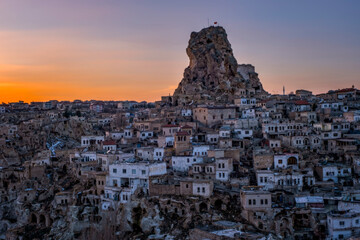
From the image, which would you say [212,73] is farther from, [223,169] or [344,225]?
[344,225]

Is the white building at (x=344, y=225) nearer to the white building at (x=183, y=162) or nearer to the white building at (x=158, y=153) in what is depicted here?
the white building at (x=183, y=162)

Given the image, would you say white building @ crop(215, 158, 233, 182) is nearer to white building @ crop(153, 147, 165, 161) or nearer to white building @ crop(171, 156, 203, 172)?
white building @ crop(171, 156, 203, 172)

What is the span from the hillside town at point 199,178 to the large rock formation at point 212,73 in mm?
10945

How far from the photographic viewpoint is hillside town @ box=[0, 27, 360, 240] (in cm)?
3227

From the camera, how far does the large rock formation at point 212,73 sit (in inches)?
2911

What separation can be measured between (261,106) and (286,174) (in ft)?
87.1

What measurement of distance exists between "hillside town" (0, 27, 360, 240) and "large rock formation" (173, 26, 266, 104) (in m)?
10.9

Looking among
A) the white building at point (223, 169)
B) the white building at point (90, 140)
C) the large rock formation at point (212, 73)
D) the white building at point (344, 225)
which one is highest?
the large rock formation at point (212, 73)

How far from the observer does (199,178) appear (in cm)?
3791

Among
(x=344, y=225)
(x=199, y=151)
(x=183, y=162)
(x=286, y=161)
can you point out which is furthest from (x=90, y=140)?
(x=344, y=225)

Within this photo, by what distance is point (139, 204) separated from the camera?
36.1 metres

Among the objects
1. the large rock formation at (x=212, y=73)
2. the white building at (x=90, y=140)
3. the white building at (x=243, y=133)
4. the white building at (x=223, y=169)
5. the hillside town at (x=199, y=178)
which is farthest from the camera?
the large rock formation at (x=212, y=73)

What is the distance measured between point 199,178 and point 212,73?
4354cm

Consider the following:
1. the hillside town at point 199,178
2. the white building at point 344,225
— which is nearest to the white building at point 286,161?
the hillside town at point 199,178
